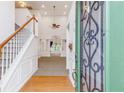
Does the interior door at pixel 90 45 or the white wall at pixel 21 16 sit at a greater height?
the white wall at pixel 21 16

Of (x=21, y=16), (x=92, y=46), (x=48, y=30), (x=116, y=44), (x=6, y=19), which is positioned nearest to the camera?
(x=116, y=44)

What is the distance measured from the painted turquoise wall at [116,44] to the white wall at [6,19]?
450 centimetres

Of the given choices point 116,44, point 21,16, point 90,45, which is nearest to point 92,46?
point 90,45

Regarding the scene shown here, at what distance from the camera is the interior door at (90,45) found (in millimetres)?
1816

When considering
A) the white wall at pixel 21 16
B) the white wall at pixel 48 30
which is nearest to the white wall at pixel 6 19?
the white wall at pixel 21 16

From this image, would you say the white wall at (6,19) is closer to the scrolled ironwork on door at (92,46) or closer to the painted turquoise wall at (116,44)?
the scrolled ironwork on door at (92,46)

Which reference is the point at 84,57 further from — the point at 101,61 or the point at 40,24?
the point at 40,24

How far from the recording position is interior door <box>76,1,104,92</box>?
1816 mm

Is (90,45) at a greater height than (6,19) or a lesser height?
lesser

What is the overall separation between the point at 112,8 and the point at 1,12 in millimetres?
4669

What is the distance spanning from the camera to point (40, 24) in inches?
528

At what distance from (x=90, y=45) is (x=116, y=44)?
0.73m

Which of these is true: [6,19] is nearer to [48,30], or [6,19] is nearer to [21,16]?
[21,16]

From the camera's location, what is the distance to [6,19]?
584 centimetres
